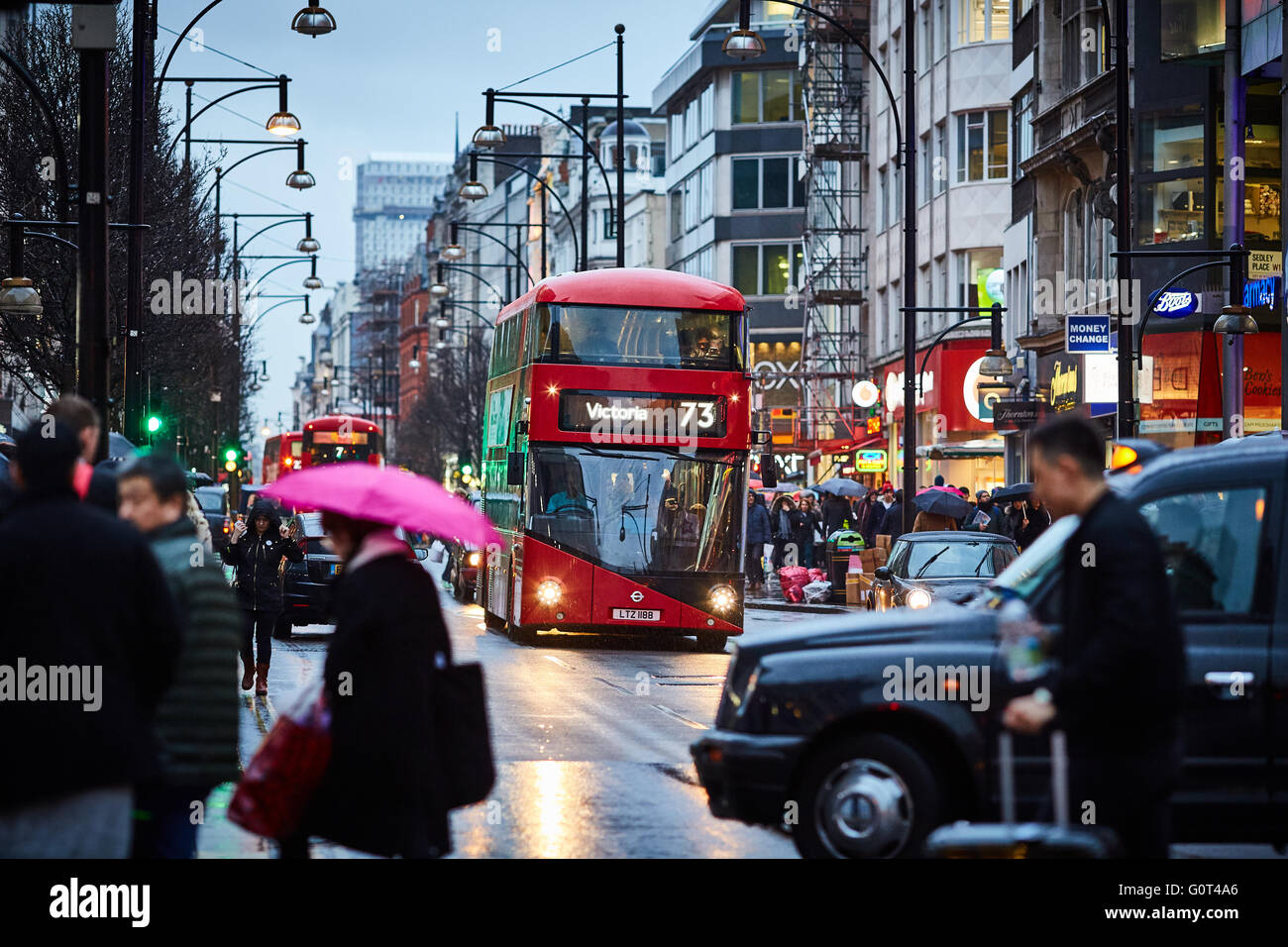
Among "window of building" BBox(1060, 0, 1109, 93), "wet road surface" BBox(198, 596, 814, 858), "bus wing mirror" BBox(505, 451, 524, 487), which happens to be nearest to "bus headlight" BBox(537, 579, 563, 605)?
"wet road surface" BBox(198, 596, 814, 858)

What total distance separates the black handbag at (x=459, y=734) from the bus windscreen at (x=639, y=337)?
56.4ft

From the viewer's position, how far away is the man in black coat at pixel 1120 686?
6238 millimetres

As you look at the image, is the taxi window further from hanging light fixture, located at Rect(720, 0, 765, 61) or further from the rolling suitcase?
hanging light fixture, located at Rect(720, 0, 765, 61)

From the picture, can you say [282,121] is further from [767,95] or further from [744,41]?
[767,95]

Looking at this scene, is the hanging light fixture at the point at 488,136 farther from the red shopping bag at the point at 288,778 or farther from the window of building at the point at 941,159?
the red shopping bag at the point at 288,778

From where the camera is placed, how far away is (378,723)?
6695 millimetres

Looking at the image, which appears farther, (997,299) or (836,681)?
(997,299)

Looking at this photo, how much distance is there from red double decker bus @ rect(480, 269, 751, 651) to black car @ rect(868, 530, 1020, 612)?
272 cm

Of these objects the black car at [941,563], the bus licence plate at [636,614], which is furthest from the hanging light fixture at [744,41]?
the black car at [941,563]

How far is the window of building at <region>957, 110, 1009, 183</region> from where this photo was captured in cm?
5025

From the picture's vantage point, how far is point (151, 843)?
6922mm
